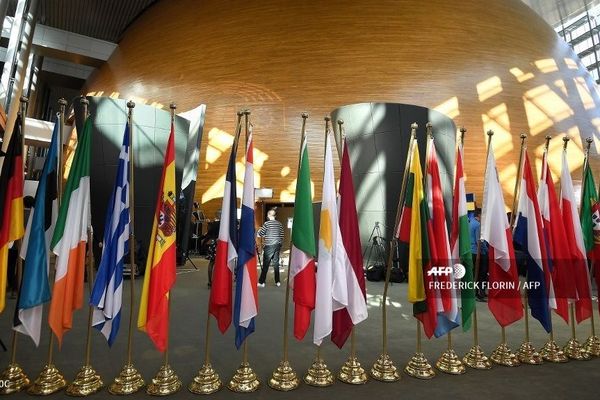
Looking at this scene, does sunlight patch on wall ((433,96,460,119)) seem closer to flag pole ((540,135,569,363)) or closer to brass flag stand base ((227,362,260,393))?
flag pole ((540,135,569,363))

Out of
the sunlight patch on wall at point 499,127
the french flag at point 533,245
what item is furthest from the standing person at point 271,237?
the sunlight patch on wall at point 499,127

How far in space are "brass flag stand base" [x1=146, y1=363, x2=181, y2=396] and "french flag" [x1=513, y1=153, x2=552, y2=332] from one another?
307 centimetres

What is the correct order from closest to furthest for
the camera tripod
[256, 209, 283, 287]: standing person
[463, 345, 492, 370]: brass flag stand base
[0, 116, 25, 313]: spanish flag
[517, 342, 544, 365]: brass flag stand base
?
[0, 116, 25, 313]: spanish flag, [463, 345, 492, 370]: brass flag stand base, [517, 342, 544, 365]: brass flag stand base, [256, 209, 283, 287]: standing person, the camera tripod

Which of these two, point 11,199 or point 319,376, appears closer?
point 11,199

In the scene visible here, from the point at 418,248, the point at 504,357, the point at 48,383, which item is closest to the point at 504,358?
the point at 504,357

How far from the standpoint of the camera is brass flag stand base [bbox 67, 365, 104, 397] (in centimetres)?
253

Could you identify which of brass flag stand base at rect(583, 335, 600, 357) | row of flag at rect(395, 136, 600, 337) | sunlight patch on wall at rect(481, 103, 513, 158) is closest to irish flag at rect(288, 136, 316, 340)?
row of flag at rect(395, 136, 600, 337)

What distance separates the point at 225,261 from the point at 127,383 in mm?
1066

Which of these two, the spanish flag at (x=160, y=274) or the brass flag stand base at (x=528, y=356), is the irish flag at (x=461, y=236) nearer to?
the brass flag stand base at (x=528, y=356)

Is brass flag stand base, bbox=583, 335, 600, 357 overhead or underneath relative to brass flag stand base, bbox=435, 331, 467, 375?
overhead

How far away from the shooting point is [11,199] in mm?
2709

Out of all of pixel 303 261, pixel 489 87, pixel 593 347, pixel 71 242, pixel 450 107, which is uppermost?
pixel 489 87

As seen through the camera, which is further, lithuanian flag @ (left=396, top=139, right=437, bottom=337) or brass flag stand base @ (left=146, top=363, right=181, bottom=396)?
lithuanian flag @ (left=396, top=139, right=437, bottom=337)

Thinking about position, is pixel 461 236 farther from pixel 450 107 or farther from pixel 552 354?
pixel 450 107
